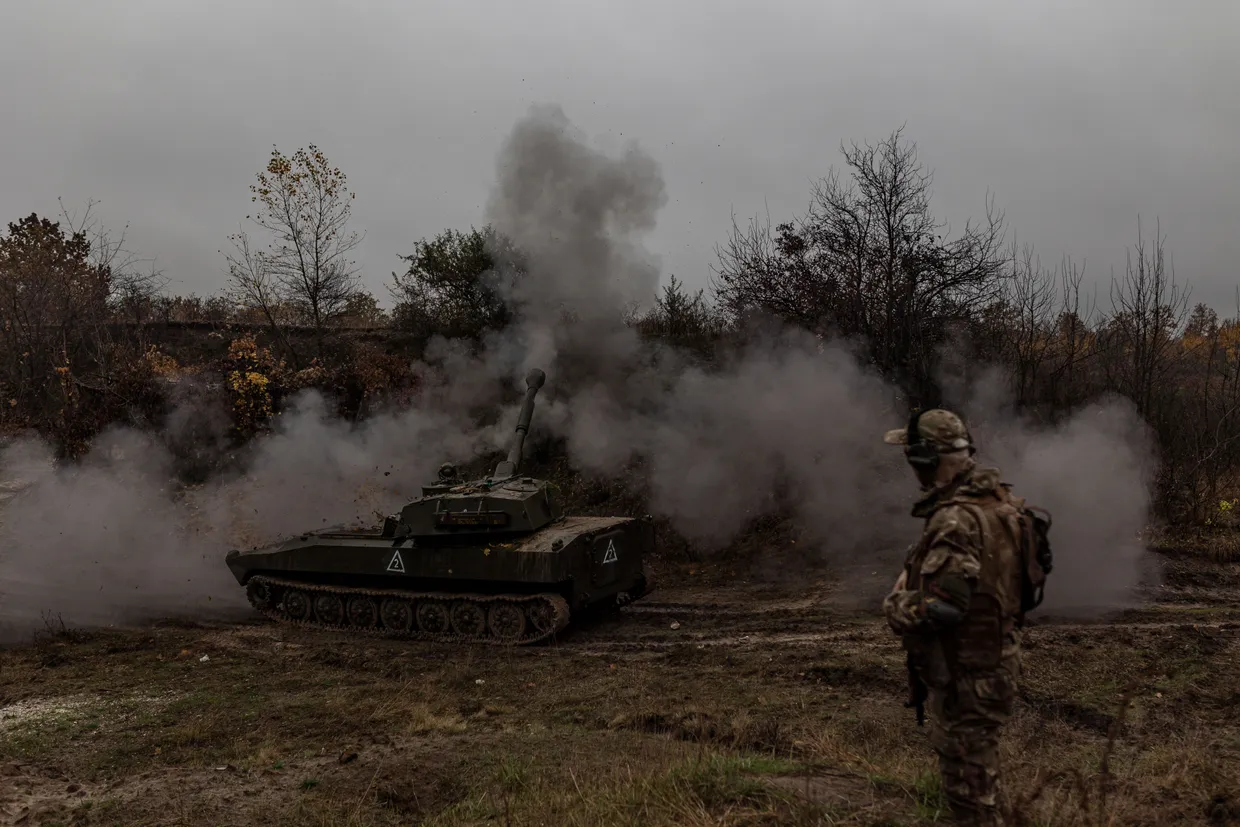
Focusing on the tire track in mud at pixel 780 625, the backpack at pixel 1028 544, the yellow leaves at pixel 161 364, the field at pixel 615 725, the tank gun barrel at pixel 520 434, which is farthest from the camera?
the yellow leaves at pixel 161 364

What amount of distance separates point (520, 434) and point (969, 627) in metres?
8.76

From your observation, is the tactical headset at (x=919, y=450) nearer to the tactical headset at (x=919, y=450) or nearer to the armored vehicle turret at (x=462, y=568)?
the tactical headset at (x=919, y=450)

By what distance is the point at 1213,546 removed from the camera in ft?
36.7

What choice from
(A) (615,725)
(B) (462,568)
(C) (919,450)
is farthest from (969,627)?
(B) (462,568)

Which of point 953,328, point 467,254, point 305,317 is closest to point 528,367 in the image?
point 467,254

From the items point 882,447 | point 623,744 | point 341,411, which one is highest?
point 341,411

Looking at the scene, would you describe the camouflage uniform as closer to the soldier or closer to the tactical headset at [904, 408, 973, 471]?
the soldier

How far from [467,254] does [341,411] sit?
469cm

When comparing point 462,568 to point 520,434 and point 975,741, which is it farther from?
point 975,741

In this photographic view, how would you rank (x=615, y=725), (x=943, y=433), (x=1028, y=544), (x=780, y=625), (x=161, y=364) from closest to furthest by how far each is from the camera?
(x=1028, y=544), (x=943, y=433), (x=615, y=725), (x=780, y=625), (x=161, y=364)

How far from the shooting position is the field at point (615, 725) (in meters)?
4.22

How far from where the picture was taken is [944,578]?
3.38 m

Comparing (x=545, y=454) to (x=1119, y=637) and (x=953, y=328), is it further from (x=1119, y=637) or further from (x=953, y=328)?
(x=1119, y=637)

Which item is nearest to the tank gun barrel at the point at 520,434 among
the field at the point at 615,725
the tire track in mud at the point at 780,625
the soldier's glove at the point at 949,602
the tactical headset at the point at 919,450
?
the tire track in mud at the point at 780,625
